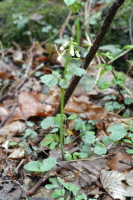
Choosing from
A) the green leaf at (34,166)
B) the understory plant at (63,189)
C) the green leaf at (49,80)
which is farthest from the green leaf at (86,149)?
the green leaf at (49,80)

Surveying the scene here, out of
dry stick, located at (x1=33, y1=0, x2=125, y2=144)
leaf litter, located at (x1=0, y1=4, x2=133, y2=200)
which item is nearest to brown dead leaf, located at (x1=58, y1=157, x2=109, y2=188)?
leaf litter, located at (x1=0, y1=4, x2=133, y2=200)

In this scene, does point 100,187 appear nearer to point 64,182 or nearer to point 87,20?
point 64,182

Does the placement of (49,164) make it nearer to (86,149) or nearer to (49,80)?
(86,149)

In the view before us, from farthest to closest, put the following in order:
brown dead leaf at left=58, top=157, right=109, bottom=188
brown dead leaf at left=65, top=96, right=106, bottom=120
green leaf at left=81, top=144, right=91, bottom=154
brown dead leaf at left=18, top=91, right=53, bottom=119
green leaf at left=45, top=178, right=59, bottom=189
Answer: brown dead leaf at left=18, top=91, right=53, bottom=119
brown dead leaf at left=65, top=96, right=106, bottom=120
green leaf at left=81, top=144, right=91, bottom=154
brown dead leaf at left=58, top=157, right=109, bottom=188
green leaf at left=45, top=178, right=59, bottom=189

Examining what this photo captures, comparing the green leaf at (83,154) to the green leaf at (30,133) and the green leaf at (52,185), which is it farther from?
the green leaf at (30,133)

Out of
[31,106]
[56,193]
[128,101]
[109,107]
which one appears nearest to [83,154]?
[56,193]

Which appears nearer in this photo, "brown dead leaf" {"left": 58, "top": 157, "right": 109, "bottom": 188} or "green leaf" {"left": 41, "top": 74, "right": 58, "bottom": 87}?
"green leaf" {"left": 41, "top": 74, "right": 58, "bottom": 87}

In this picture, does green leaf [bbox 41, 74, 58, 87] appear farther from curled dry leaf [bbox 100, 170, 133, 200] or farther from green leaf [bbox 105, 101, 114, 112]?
green leaf [bbox 105, 101, 114, 112]

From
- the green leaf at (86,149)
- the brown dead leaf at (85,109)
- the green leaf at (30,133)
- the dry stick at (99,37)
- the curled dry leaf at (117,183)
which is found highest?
the dry stick at (99,37)

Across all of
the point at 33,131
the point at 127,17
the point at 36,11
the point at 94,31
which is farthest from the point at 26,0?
the point at 33,131
